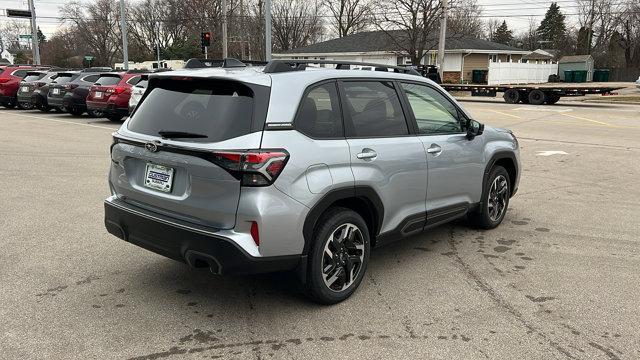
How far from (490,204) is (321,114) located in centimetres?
283

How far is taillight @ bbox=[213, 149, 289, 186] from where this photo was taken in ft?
11.1

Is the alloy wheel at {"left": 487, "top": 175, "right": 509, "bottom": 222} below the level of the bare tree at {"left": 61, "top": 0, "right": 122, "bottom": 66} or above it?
below

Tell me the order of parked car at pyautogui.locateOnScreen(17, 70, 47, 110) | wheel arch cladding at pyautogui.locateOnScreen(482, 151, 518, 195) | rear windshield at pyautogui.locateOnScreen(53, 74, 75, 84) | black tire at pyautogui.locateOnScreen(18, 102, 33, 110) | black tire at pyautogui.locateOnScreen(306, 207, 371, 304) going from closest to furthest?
1. black tire at pyautogui.locateOnScreen(306, 207, 371, 304)
2. wheel arch cladding at pyautogui.locateOnScreen(482, 151, 518, 195)
3. rear windshield at pyautogui.locateOnScreen(53, 74, 75, 84)
4. parked car at pyautogui.locateOnScreen(17, 70, 47, 110)
5. black tire at pyautogui.locateOnScreen(18, 102, 33, 110)

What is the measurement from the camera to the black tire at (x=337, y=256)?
150 inches

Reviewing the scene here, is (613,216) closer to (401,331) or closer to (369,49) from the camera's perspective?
(401,331)

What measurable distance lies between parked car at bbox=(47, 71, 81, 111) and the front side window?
17.1 meters

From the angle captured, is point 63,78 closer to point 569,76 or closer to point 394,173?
point 394,173

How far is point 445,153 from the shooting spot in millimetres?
4898

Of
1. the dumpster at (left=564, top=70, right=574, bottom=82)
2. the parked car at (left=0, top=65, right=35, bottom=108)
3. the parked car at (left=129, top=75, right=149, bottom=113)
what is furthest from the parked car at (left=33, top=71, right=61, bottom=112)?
the dumpster at (left=564, top=70, right=574, bottom=82)

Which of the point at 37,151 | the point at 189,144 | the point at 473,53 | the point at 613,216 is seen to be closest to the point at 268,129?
the point at 189,144

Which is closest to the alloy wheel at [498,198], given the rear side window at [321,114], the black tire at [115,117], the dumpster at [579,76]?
the rear side window at [321,114]

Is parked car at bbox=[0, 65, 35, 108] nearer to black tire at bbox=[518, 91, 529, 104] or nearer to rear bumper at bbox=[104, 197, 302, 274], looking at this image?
rear bumper at bbox=[104, 197, 302, 274]

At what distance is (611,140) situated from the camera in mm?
14023

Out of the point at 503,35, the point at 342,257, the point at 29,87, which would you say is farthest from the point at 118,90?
the point at 503,35
